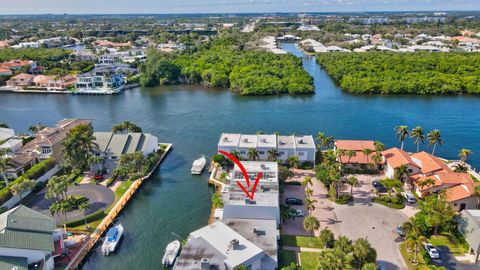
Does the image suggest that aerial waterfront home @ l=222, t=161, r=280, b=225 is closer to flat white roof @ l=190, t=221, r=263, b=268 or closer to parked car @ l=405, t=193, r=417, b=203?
flat white roof @ l=190, t=221, r=263, b=268

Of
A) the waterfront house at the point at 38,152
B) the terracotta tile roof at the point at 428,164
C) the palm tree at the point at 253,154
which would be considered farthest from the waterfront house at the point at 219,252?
the waterfront house at the point at 38,152

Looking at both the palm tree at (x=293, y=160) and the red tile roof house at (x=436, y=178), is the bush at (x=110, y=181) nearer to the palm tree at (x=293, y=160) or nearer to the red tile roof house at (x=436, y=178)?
the palm tree at (x=293, y=160)

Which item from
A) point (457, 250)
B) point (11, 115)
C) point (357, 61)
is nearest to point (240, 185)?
point (457, 250)

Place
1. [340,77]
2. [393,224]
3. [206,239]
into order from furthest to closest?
[340,77]
[393,224]
[206,239]

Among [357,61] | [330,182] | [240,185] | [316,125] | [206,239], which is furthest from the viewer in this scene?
[357,61]

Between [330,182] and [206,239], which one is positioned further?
[330,182]

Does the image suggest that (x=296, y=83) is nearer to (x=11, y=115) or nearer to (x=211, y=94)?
(x=211, y=94)
